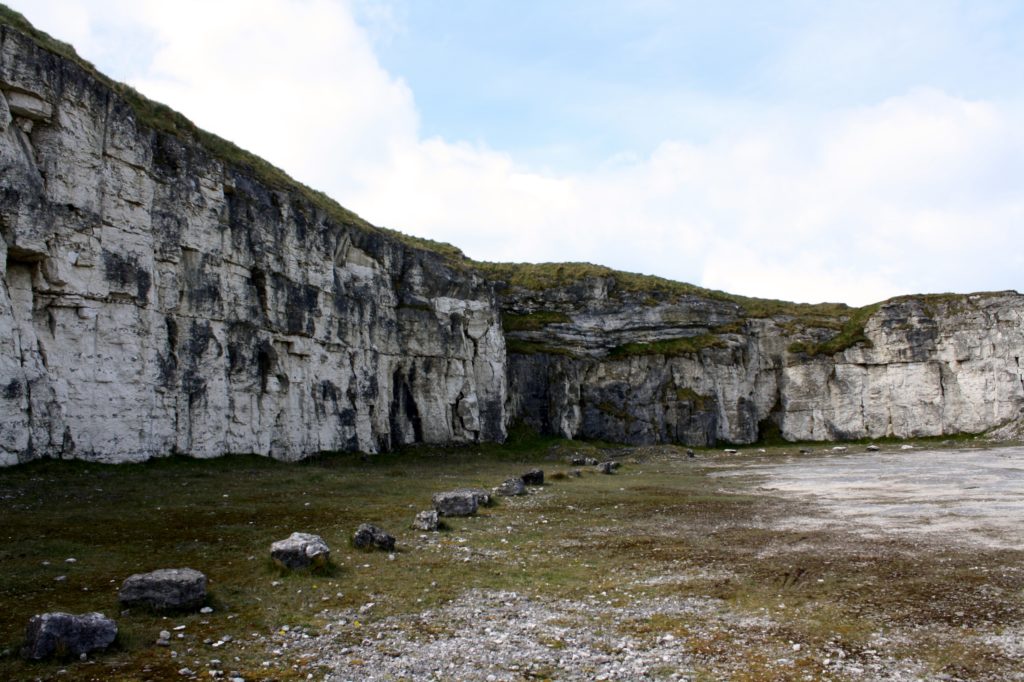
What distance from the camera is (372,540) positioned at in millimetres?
17078

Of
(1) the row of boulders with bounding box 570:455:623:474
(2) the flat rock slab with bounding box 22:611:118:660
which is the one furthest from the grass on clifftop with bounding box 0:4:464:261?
(2) the flat rock slab with bounding box 22:611:118:660

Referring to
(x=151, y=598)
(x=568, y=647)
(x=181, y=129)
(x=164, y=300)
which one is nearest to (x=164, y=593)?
(x=151, y=598)

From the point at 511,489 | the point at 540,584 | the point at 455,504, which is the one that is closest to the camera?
the point at 540,584

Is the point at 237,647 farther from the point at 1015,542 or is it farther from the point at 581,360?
the point at 581,360

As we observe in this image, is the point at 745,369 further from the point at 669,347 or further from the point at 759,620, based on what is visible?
the point at 759,620

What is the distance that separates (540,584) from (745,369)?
251 feet

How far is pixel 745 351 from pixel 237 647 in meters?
82.4

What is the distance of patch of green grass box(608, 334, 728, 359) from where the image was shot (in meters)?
83.1

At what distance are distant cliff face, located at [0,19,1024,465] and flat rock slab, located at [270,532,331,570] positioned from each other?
64.5 ft

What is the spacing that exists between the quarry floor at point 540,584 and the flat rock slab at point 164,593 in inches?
14.2

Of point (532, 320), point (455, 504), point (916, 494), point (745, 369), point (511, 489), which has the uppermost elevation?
point (532, 320)

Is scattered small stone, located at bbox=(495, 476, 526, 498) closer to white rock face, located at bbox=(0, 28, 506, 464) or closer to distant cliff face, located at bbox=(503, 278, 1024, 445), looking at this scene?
white rock face, located at bbox=(0, 28, 506, 464)

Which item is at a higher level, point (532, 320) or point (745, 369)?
point (532, 320)

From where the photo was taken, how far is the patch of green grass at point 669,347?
83062 millimetres
